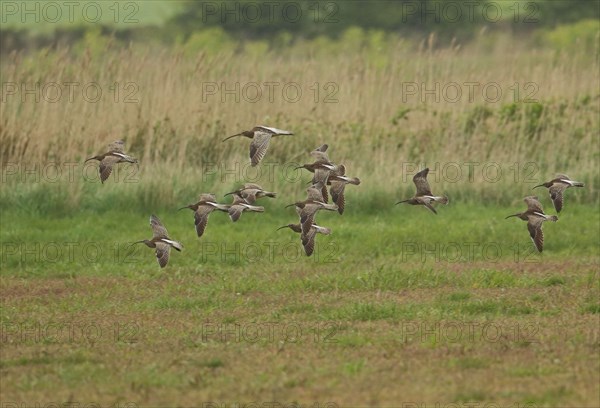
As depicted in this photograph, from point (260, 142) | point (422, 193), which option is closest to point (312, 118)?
point (422, 193)

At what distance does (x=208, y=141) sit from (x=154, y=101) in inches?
39.6

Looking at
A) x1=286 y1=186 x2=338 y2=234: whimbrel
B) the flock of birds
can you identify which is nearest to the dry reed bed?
the flock of birds

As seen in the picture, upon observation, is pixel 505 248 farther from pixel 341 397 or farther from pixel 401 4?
pixel 401 4

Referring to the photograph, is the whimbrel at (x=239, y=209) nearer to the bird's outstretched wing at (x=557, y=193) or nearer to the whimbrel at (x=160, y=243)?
the whimbrel at (x=160, y=243)

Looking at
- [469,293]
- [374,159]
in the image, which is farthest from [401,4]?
[469,293]

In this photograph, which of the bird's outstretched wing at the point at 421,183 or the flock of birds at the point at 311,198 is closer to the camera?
the flock of birds at the point at 311,198

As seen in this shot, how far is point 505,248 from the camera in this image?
1421 cm

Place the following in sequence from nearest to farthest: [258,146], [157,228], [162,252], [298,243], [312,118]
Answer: [258,146] < [162,252] < [157,228] < [298,243] < [312,118]

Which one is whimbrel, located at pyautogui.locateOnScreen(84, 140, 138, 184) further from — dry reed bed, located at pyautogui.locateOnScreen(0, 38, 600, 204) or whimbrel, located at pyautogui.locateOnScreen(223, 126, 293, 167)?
dry reed bed, located at pyautogui.locateOnScreen(0, 38, 600, 204)

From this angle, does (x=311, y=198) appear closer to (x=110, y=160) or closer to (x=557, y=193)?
(x=110, y=160)

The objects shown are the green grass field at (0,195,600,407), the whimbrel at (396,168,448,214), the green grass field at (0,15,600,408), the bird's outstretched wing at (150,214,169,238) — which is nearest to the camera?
the green grass field at (0,195,600,407)

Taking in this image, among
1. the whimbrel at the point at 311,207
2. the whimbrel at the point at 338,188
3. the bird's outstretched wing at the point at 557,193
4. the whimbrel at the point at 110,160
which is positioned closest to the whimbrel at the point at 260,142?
the whimbrel at the point at 311,207

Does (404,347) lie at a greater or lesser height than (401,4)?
lesser

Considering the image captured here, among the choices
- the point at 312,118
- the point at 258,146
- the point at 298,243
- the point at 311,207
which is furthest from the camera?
the point at 312,118
